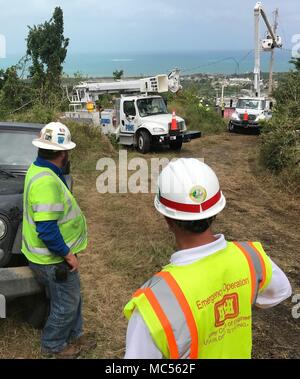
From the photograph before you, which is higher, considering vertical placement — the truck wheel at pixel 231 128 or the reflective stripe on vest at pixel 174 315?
the reflective stripe on vest at pixel 174 315

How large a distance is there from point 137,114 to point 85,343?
37.1 feet

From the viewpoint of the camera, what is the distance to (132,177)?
33.0ft

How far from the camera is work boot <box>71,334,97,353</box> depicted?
3391 millimetres

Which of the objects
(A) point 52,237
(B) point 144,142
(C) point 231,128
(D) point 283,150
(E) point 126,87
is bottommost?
(C) point 231,128

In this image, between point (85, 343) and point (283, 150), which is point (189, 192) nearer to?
point (85, 343)

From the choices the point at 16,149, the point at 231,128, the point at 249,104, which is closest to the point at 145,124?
the point at 231,128

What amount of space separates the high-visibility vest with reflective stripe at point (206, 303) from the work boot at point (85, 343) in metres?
2.05

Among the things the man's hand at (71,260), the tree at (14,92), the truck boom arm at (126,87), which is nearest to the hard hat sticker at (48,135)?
the man's hand at (71,260)

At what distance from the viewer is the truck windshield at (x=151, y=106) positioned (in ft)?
46.8

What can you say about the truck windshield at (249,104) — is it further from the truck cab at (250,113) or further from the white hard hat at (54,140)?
the white hard hat at (54,140)

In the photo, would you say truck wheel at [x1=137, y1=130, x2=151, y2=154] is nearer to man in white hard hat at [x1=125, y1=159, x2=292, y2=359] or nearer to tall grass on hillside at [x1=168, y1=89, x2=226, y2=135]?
tall grass on hillside at [x1=168, y1=89, x2=226, y2=135]

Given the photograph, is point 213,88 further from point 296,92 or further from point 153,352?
point 153,352

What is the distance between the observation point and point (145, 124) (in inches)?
546
